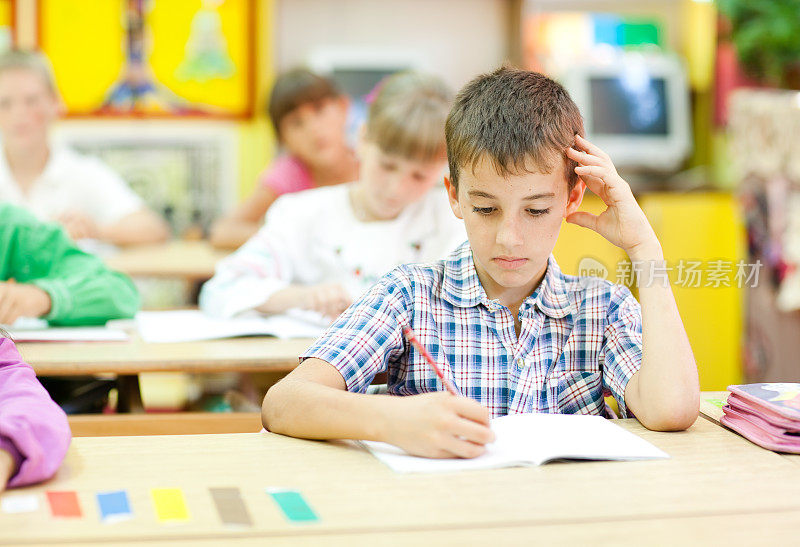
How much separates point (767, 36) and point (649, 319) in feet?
10.0

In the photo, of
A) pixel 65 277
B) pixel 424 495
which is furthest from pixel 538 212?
pixel 65 277

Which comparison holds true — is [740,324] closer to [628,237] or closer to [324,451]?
[628,237]

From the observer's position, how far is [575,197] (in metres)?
1.33

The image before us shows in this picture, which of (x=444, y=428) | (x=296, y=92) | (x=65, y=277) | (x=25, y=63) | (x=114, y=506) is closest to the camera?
(x=114, y=506)

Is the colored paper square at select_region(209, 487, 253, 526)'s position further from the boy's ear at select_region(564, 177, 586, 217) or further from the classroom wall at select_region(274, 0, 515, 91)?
the classroom wall at select_region(274, 0, 515, 91)

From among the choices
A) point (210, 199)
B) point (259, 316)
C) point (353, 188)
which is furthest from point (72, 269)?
point (210, 199)

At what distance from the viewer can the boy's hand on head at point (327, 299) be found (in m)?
1.94

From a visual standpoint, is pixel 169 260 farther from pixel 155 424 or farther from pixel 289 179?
pixel 155 424

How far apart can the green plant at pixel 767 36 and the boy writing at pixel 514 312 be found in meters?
2.90

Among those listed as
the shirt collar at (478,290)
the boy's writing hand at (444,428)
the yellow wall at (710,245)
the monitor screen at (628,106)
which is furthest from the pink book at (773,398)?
the monitor screen at (628,106)

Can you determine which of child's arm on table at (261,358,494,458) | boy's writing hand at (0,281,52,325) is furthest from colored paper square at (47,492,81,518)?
boy's writing hand at (0,281,52,325)

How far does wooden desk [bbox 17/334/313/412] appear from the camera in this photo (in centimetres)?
165

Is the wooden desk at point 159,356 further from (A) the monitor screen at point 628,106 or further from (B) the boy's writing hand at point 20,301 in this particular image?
(A) the monitor screen at point 628,106

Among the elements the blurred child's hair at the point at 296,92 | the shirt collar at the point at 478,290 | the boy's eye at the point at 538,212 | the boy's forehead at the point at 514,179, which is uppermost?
the blurred child's hair at the point at 296,92
